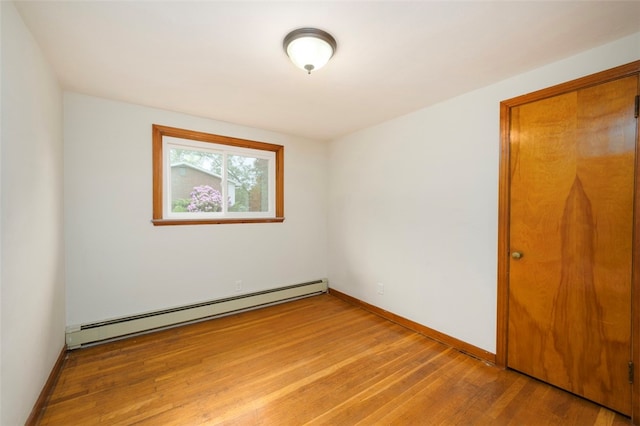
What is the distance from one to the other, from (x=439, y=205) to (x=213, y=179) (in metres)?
2.59

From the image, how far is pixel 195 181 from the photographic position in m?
3.03

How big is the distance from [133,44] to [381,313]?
338 cm

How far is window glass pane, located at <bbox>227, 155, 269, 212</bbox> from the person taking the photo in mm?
3289

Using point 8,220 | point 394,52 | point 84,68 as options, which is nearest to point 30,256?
point 8,220

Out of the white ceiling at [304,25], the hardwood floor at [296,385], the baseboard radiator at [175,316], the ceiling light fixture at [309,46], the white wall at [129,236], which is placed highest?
the white ceiling at [304,25]

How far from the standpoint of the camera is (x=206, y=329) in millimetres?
2791

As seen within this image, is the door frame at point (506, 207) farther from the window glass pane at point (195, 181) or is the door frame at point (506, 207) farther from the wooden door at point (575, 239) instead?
the window glass pane at point (195, 181)

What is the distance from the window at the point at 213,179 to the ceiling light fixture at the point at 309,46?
1.82 meters

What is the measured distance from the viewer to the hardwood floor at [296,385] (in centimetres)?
161

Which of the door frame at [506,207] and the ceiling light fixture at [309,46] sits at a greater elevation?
the ceiling light fixture at [309,46]

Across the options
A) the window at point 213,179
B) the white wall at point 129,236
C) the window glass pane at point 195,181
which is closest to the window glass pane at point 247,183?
the window at point 213,179

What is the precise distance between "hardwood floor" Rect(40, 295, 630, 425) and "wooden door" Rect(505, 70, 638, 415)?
24cm

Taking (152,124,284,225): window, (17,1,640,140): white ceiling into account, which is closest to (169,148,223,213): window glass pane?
(152,124,284,225): window

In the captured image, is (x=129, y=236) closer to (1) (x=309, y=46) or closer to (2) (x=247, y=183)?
(2) (x=247, y=183)
